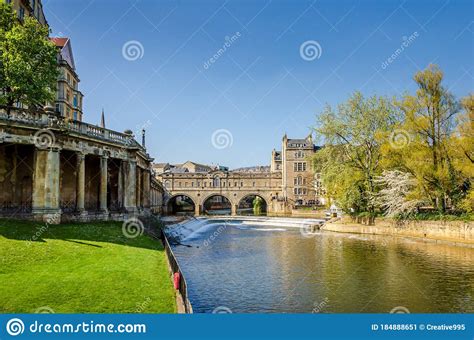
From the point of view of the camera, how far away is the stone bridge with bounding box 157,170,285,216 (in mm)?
101812

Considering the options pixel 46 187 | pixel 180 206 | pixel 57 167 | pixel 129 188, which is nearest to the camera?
pixel 46 187

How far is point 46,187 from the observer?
2292cm

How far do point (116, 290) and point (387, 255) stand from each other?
22.0 metres

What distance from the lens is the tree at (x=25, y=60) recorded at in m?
25.9

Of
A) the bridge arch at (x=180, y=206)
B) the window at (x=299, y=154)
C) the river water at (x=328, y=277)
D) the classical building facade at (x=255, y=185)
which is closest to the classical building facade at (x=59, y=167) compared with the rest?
the river water at (x=328, y=277)

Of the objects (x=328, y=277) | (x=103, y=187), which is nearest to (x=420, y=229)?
(x=328, y=277)

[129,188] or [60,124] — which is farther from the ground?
[60,124]

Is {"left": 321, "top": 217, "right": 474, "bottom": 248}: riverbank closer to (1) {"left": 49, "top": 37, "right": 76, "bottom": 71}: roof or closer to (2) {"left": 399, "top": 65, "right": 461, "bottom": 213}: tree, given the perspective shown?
(2) {"left": 399, "top": 65, "right": 461, "bottom": 213}: tree

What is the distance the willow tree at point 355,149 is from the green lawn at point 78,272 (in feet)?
96.8

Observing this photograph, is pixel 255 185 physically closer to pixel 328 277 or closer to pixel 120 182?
pixel 120 182

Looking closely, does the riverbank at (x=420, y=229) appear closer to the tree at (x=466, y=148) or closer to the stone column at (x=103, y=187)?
the tree at (x=466, y=148)

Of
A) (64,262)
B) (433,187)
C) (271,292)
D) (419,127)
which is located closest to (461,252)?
(433,187)

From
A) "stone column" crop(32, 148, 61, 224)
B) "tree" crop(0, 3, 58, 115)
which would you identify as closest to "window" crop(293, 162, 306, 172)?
"tree" crop(0, 3, 58, 115)

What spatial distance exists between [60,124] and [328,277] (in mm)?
18951
